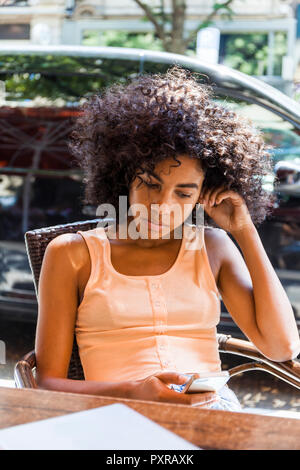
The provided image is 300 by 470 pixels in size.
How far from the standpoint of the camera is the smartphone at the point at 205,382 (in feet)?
3.13

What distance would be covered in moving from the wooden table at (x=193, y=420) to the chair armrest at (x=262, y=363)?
0.64 m

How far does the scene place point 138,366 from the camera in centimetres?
126

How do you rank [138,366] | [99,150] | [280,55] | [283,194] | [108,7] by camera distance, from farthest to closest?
[108,7], [280,55], [283,194], [99,150], [138,366]

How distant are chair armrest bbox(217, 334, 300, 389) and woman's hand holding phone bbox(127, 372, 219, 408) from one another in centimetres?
38

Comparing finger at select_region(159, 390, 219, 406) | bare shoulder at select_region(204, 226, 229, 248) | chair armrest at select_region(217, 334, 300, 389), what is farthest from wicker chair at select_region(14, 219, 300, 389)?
finger at select_region(159, 390, 219, 406)

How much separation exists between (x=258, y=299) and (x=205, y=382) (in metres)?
0.43

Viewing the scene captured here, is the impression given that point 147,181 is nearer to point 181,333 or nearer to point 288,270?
point 181,333

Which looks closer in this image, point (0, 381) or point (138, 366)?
point (138, 366)

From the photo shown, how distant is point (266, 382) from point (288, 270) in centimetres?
73

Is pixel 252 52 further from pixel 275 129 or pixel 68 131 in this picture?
pixel 68 131

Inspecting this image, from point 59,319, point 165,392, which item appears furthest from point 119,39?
point 165,392

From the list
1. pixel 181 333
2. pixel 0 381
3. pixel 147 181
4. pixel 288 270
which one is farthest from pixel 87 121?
pixel 288 270

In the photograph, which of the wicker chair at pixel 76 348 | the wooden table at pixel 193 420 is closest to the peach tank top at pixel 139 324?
the wicker chair at pixel 76 348

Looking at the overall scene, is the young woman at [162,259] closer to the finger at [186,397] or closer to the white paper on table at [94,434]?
the finger at [186,397]
